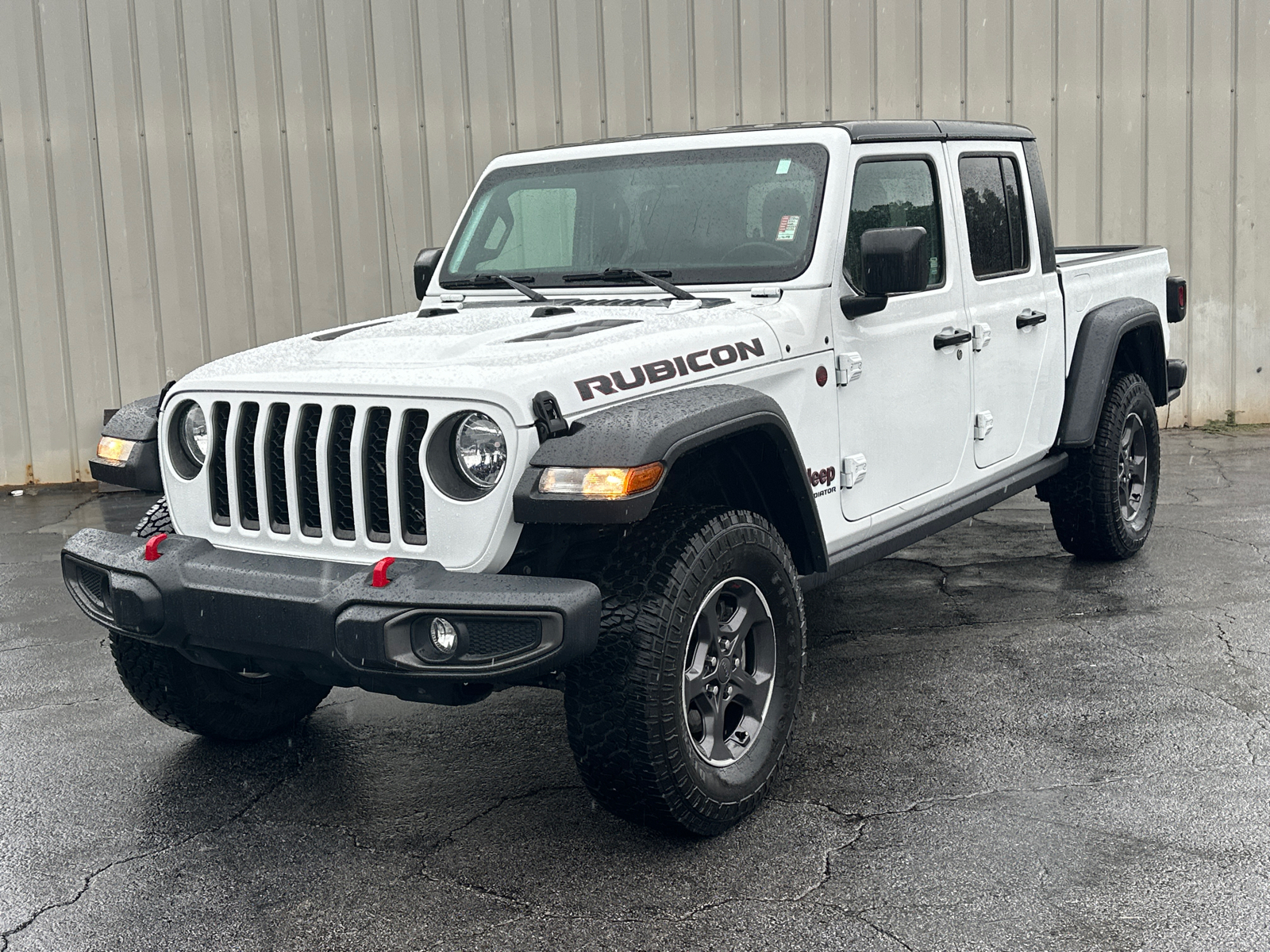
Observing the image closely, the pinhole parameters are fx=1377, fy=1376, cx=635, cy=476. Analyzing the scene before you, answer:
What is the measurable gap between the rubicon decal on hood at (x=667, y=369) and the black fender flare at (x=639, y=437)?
49mm

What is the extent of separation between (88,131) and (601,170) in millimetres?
6082

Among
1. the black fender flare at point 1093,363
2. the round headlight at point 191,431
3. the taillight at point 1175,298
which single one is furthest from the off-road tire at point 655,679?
the taillight at point 1175,298

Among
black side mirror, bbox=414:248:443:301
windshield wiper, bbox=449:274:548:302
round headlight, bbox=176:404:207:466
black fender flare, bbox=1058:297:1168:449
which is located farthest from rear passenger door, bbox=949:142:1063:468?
round headlight, bbox=176:404:207:466

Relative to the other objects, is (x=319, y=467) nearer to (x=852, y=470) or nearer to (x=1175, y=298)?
(x=852, y=470)

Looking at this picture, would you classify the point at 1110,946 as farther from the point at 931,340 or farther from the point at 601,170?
the point at 601,170

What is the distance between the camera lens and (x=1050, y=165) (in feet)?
33.5

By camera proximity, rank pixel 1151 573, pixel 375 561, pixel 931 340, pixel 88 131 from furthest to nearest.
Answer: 1. pixel 88 131
2. pixel 1151 573
3. pixel 931 340
4. pixel 375 561

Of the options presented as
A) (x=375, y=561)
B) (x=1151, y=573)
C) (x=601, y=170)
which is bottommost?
(x=1151, y=573)

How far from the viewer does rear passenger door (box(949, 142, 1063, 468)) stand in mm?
5215

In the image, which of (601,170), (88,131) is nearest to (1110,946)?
(601,170)

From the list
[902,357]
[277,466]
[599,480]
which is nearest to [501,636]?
[599,480]

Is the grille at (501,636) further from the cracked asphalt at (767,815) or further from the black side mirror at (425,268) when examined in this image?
the black side mirror at (425,268)

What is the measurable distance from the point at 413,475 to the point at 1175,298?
484cm

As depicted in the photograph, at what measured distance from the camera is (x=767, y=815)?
3.80 metres
